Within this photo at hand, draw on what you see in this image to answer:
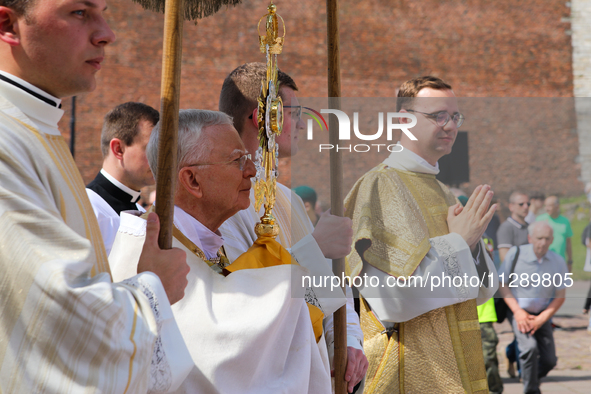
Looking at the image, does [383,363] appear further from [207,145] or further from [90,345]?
[90,345]

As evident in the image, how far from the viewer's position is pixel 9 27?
148 centimetres

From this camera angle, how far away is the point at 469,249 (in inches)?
99.9

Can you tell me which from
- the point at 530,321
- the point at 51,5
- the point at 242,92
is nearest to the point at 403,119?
the point at 242,92

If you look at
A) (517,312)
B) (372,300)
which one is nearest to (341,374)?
(372,300)

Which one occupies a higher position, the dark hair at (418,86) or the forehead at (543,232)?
the dark hair at (418,86)

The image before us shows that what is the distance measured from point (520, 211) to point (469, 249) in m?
0.29

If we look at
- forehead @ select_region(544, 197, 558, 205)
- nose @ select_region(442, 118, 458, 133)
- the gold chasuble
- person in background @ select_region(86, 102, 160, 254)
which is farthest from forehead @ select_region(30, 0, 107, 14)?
person in background @ select_region(86, 102, 160, 254)

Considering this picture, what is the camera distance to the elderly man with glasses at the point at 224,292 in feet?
5.99

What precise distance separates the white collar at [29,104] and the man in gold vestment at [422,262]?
1.29 meters

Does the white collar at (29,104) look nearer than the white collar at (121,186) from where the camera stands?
Yes

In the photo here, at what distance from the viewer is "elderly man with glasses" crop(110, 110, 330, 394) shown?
5.99ft

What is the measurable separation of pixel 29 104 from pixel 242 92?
61.8 inches

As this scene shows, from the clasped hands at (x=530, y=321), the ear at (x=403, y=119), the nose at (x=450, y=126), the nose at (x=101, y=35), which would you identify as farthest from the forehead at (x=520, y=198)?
the clasped hands at (x=530, y=321)

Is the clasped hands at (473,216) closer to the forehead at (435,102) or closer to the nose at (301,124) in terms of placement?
the forehead at (435,102)
